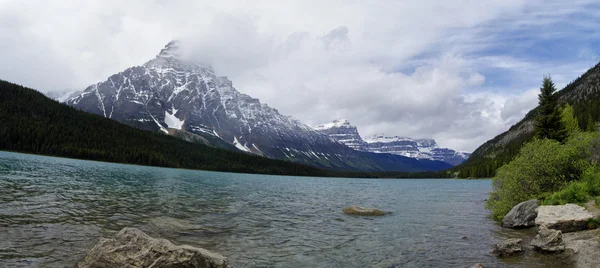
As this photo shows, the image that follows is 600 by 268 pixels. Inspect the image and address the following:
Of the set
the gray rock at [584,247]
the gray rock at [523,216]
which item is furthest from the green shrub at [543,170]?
the gray rock at [584,247]

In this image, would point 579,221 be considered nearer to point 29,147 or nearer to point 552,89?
point 552,89

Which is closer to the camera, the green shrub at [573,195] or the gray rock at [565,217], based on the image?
the gray rock at [565,217]

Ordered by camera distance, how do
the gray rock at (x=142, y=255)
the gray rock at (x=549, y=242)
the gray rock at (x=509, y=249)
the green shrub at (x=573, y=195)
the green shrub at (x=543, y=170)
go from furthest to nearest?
the green shrub at (x=543, y=170) < the green shrub at (x=573, y=195) < the gray rock at (x=509, y=249) < the gray rock at (x=549, y=242) < the gray rock at (x=142, y=255)

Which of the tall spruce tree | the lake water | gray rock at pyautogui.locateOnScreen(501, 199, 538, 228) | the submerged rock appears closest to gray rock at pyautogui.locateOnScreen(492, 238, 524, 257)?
the lake water

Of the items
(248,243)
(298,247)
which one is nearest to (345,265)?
(298,247)

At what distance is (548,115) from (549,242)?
173ft

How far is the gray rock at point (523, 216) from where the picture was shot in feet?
95.5

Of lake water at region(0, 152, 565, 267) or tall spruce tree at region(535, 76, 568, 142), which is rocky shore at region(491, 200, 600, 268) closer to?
A: lake water at region(0, 152, 565, 267)

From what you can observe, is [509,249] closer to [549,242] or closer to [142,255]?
[549,242]

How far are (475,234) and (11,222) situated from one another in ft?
118

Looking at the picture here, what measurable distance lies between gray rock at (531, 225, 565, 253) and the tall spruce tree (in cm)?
4947

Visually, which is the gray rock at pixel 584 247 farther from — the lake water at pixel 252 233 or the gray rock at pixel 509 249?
the gray rock at pixel 509 249

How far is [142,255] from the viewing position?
1492 cm

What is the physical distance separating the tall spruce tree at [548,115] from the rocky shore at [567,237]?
1696 inches
